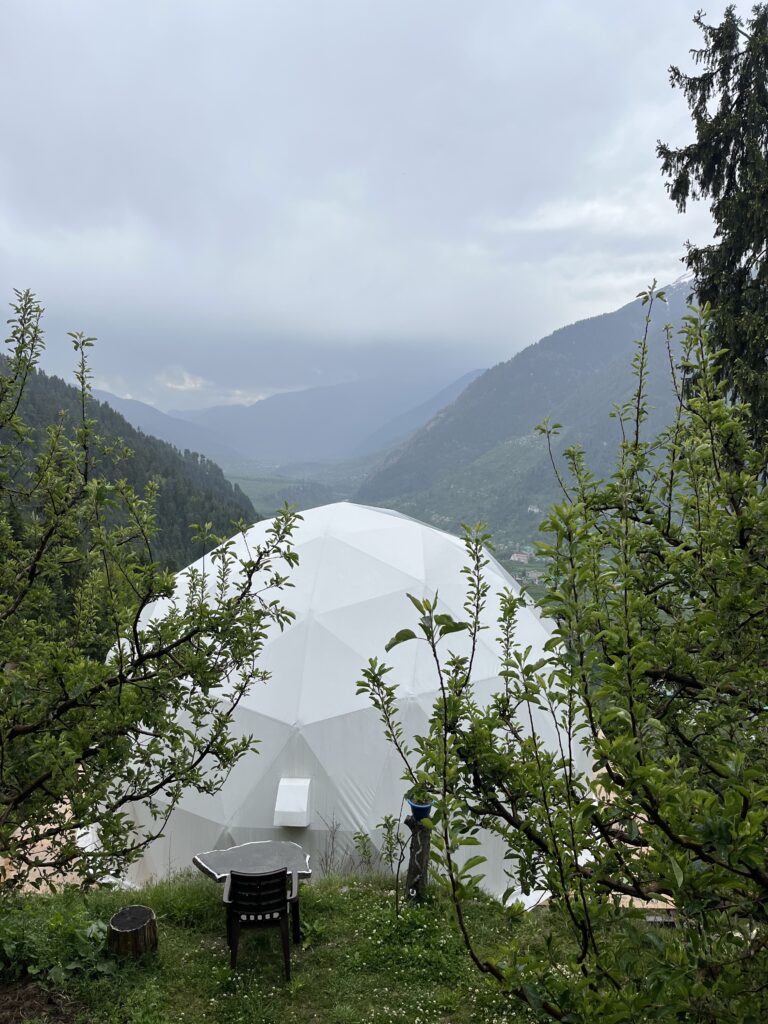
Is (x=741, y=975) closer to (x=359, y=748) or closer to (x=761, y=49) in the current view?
(x=359, y=748)

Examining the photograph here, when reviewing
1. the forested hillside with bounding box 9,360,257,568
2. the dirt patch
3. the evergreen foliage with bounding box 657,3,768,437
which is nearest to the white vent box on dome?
the dirt patch

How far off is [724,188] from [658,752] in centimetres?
1326

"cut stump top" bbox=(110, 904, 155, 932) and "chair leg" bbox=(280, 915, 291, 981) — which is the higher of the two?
"cut stump top" bbox=(110, 904, 155, 932)

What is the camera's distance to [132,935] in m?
5.62

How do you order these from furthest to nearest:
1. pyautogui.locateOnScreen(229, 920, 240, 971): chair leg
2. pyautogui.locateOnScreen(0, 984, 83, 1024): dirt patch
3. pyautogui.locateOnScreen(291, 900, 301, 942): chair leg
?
pyautogui.locateOnScreen(291, 900, 301, 942): chair leg, pyautogui.locateOnScreen(229, 920, 240, 971): chair leg, pyautogui.locateOnScreen(0, 984, 83, 1024): dirt patch

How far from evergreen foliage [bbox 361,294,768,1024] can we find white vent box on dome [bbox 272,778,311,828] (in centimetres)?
657

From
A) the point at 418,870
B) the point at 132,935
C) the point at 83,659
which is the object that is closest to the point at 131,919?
the point at 132,935

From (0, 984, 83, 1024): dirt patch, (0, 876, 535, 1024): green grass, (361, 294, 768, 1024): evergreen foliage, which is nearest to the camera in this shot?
(361, 294, 768, 1024): evergreen foliage

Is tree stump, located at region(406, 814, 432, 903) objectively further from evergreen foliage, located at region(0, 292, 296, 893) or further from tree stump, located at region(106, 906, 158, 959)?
evergreen foliage, located at region(0, 292, 296, 893)

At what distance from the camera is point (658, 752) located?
2.76 metres

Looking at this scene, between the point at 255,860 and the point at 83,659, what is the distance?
4137mm

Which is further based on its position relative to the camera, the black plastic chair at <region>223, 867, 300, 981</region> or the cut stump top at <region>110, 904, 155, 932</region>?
the black plastic chair at <region>223, 867, 300, 981</region>

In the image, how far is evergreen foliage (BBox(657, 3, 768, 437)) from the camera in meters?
10.9

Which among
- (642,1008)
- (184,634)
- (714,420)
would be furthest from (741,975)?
(184,634)
